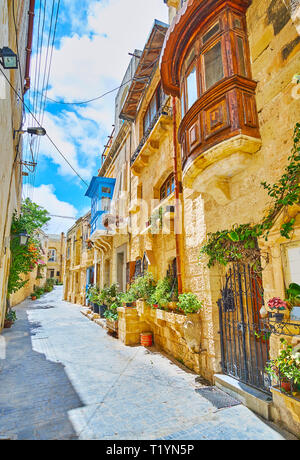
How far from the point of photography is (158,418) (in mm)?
3404

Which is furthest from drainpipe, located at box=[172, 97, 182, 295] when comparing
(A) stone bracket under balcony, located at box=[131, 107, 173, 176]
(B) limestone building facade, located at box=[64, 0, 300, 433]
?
(A) stone bracket under balcony, located at box=[131, 107, 173, 176]

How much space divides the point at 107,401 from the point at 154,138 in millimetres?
7040

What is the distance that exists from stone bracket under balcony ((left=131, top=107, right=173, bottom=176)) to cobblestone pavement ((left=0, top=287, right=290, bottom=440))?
6.42 m

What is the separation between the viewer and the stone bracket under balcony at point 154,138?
23.6ft

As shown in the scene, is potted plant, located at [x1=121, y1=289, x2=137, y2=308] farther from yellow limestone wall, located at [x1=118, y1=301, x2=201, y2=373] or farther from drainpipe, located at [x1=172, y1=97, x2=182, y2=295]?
drainpipe, located at [x1=172, y1=97, x2=182, y2=295]

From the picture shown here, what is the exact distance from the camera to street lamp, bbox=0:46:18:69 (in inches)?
154

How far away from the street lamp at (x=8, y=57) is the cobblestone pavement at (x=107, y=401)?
540 centimetres

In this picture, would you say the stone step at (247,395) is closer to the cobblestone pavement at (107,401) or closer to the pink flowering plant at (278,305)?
the cobblestone pavement at (107,401)

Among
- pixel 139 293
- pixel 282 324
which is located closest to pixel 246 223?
pixel 282 324

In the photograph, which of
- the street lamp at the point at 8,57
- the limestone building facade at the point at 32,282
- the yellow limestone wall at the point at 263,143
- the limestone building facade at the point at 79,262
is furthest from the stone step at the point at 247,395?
the limestone building facade at the point at 79,262

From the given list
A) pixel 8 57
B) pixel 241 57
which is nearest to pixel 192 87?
pixel 241 57

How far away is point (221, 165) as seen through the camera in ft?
13.8
